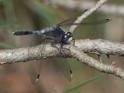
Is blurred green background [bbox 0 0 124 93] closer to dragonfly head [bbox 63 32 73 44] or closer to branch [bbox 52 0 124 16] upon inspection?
branch [bbox 52 0 124 16]

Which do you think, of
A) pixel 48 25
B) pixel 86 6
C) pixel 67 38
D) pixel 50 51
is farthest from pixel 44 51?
pixel 86 6

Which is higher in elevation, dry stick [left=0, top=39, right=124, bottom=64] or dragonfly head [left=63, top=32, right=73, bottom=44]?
dragonfly head [left=63, top=32, right=73, bottom=44]

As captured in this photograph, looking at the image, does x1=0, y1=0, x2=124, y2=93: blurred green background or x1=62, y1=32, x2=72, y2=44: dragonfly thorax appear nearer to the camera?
x1=62, y1=32, x2=72, y2=44: dragonfly thorax

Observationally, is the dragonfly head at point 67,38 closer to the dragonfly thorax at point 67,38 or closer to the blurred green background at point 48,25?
the dragonfly thorax at point 67,38

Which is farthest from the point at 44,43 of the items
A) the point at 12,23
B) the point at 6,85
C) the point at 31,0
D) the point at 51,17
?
the point at 6,85

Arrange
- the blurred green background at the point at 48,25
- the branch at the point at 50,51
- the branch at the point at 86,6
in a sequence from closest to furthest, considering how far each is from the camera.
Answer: the branch at the point at 50,51
the blurred green background at the point at 48,25
the branch at the point at 86,6

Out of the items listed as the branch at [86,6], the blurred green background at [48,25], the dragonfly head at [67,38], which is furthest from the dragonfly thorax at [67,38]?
the branch at [86,6]

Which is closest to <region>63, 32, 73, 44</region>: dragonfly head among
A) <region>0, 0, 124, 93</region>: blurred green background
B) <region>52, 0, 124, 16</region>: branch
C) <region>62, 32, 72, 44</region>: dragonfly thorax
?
<region>62, 32, 72, 44</region>: dragonfly thorax

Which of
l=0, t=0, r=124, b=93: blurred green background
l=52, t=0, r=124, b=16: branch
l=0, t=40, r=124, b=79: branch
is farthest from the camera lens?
l=52, t=0, r=124, b=16: branch

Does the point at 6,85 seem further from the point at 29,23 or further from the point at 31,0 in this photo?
the point at 31,0
